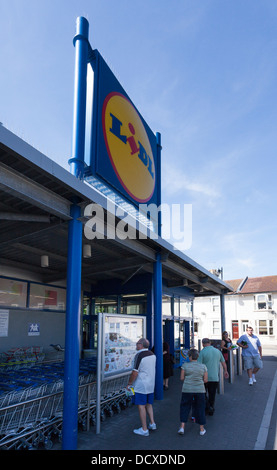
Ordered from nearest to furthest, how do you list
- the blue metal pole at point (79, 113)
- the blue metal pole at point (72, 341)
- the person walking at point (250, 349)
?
the blue metal pole at point (72, 341)
the blue metal pole at point (79, 113)
the person walking at point (250, 349)

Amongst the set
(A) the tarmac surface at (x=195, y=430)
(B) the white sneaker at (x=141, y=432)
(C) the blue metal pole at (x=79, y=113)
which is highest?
(C) the blue metal pole at (x=79, y=113)

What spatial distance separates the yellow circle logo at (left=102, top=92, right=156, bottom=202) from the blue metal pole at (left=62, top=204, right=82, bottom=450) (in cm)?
303

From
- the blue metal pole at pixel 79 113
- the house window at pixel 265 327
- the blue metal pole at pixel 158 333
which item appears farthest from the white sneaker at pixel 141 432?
the house window at pixel 265 327

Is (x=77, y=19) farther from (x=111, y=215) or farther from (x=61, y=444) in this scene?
(x=61, y=444)

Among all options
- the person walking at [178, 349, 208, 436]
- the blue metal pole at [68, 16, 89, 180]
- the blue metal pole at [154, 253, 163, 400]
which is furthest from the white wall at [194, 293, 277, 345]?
the blue metal pole at [68, 16, 89, 180]

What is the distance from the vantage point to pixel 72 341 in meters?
5.29

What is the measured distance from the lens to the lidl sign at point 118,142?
294 inches

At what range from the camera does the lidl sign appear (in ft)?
24.5

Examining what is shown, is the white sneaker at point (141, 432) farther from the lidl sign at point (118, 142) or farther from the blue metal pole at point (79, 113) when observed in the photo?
the lidl sign at point (118, 142)

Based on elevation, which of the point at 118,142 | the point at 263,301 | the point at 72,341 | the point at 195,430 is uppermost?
the point at 118,142

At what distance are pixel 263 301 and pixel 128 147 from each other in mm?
28688

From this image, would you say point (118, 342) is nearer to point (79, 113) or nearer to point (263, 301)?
point (79, 113)

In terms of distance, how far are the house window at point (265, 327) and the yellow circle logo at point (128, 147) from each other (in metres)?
26.8

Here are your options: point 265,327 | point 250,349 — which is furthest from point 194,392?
point 265,327
